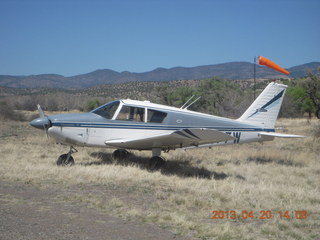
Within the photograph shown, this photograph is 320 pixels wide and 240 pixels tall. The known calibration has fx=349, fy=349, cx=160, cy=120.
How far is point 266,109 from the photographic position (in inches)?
458

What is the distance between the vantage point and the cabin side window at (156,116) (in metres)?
10.1

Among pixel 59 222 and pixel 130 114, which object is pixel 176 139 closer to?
pixel 130 114

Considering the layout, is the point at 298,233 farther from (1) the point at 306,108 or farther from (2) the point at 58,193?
(1) the point at 306,108

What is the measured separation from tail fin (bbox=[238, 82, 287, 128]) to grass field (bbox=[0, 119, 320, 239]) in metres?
1.46

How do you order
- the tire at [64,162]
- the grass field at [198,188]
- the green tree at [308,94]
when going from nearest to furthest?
the grass field at [198,188], the tire at [64,162], the green tree at [308,94]

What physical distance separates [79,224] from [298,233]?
327cm

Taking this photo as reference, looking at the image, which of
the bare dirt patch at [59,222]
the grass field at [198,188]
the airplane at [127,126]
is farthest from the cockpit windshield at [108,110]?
the bare dirt patch at [59,222]

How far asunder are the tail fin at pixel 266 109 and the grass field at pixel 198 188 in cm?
146

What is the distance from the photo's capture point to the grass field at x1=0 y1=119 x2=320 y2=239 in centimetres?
555

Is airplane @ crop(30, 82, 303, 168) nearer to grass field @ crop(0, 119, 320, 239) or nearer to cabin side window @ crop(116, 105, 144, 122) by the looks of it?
cabin side window @ crop(116, 105, 144, 122)

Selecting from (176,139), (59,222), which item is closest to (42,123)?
(176,139)

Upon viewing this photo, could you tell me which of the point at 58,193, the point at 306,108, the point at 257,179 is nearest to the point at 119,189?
the point at 58,193

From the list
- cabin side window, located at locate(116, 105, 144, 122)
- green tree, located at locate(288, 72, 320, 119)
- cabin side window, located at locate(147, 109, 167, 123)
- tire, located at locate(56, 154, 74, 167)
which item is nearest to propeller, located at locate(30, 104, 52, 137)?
tire, located at locate(56, 154, 74, 167)

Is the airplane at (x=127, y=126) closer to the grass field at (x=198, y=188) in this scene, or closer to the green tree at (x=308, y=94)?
the grass field at (x=198, y=188)
